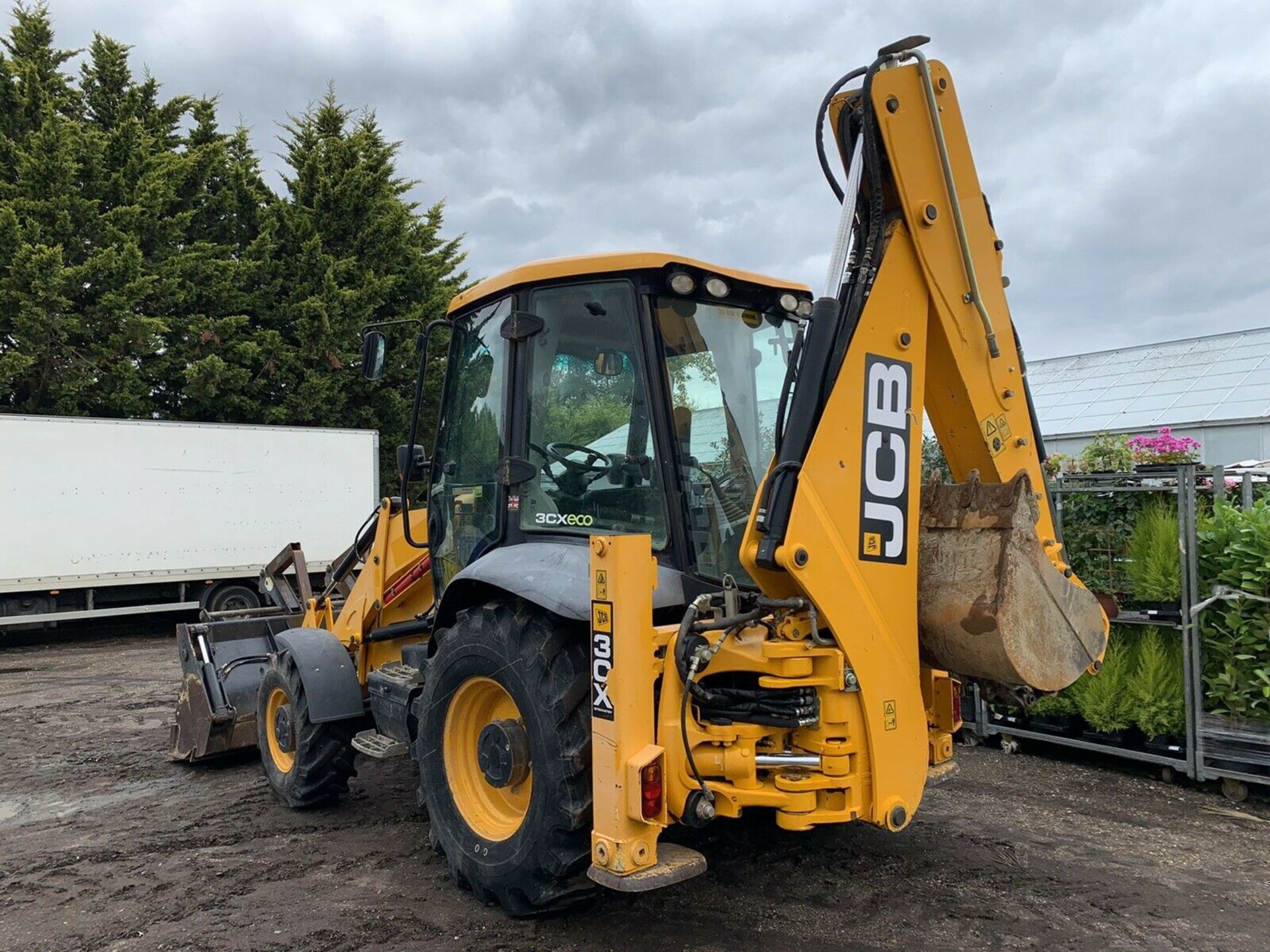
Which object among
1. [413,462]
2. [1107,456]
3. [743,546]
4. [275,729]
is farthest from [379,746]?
[1107,456]

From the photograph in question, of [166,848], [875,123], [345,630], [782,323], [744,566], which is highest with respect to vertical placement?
[875,123]

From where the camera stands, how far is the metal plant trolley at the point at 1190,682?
5.14 m

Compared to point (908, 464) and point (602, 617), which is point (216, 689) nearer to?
point (602, 617)

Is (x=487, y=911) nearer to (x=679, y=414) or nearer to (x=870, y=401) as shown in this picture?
(x=679, y=414)

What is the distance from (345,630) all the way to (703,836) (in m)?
2.48

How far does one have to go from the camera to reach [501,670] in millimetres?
3510

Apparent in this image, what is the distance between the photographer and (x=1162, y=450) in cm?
710

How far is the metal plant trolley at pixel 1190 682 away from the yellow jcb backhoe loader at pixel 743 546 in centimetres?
182

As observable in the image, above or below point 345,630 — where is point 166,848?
below

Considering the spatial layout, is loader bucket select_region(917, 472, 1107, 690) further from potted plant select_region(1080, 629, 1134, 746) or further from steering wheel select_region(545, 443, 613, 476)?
potted plant select_region(1080, 629, 1134, 746)

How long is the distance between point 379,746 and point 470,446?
61.9 inches

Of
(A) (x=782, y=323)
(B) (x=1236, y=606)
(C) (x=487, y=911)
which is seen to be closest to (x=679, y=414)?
(A) (x=782, y=323)

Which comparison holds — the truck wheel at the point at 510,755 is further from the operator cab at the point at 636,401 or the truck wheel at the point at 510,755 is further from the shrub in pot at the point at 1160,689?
the shrub in pot at the point at 1160,689

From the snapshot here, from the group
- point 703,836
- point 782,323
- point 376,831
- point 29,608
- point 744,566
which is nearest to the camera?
point 744,566
